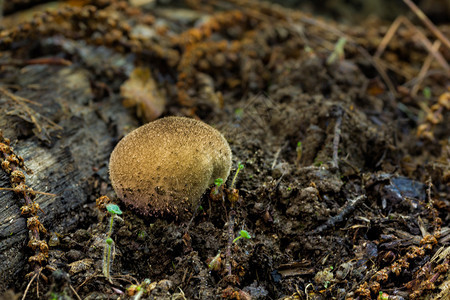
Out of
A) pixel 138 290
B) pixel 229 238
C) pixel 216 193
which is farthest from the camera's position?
pixel 216 193

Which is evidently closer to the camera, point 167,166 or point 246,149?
point 167,166

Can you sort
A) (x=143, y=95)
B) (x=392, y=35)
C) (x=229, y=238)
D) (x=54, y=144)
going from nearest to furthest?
1. (x=229, y=238)
2. (x=54, y=144)
3. (x=143, y=95)
4. (x=392, y=35)

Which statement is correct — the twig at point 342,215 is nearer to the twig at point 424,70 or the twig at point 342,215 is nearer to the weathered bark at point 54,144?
the weathered bark at point 54,144

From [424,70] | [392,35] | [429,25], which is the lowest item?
[424,70]

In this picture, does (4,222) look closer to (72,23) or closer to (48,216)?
(48,216)

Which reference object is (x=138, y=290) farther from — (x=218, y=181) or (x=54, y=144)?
(x=54, y=144)

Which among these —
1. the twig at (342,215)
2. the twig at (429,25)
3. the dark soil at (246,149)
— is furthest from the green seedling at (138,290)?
the twig at (429,25)

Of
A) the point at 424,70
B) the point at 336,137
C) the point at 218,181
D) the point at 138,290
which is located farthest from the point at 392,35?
the point at 138,290
